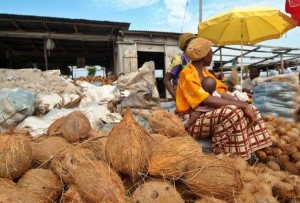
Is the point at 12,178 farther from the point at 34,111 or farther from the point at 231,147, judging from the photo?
the point at 34,111

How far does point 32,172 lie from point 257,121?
2.48 meters

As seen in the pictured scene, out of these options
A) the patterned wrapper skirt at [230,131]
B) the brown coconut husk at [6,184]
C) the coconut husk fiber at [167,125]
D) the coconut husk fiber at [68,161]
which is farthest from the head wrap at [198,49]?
the brown coconut husk at [6,184]

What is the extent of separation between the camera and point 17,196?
1371mm

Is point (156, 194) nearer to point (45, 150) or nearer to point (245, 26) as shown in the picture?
point (45, 150)

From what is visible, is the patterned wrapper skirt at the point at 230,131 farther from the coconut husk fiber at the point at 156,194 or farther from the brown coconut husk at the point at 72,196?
the brown coconut husk at the point at 72,196

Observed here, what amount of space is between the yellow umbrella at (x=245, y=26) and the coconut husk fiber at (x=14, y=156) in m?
4.76

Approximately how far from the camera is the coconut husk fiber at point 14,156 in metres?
1.66

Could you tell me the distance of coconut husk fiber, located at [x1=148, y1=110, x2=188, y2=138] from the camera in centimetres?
252

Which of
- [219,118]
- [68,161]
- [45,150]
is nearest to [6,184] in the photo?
[68,161]

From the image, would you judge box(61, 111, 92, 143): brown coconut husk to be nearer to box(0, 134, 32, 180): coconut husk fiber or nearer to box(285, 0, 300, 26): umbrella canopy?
box(0, 134, 32, 180): coconut husk fiber

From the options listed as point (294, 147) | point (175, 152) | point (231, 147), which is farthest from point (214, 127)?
point (175, 152)

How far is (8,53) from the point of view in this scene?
13500 millimetres

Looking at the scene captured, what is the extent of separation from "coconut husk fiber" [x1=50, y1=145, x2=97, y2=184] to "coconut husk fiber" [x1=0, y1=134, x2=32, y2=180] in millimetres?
163

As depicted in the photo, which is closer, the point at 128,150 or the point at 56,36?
the point at 128,150
